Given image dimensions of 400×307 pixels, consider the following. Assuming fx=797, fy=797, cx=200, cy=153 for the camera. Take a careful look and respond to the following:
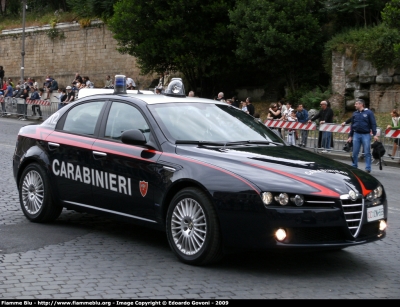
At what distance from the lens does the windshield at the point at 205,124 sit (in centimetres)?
799

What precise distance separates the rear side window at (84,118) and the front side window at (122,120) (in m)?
0.25

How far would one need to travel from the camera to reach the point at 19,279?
668cm

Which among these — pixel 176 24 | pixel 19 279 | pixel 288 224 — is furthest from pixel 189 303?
pixel 176 24

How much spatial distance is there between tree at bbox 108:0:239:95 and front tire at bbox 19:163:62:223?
27.3 m

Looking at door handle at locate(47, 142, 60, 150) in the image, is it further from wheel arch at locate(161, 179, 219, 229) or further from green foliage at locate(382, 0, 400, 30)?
green foliage at locate(382, 0, 400, 30)

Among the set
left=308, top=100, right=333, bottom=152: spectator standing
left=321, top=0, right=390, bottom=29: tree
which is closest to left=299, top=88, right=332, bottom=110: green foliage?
left=321, top=0, right=390, bottom=29: tree

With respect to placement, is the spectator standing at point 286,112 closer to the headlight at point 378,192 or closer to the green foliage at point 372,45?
the green foliage at point 372,45

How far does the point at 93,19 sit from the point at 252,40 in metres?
20.4

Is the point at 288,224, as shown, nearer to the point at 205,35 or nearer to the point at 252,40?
the point at 252,40

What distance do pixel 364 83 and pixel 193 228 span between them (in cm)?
2696

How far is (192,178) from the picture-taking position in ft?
23.7

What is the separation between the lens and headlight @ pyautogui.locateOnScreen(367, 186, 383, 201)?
718cm

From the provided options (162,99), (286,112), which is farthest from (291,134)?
(162,99)

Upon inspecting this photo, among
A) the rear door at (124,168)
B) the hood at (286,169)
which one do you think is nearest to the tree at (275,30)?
the rear door at (124,168)
